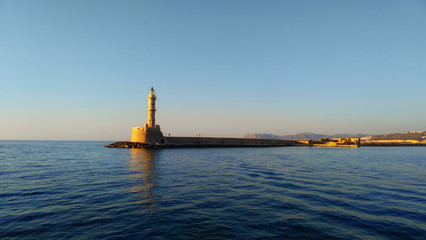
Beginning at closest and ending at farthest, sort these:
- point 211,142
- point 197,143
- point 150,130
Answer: point 150,130
point 197,143
point 211,142

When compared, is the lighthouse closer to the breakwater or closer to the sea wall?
the breakwater

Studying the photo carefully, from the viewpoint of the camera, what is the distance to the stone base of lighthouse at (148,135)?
57.6 meters

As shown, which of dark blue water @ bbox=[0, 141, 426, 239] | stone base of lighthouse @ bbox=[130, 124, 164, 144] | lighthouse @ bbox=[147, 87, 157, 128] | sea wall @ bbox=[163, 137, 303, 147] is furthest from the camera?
sea wall @ bbox=[163, 137, 303, 147]

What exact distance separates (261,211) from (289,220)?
1.28 m

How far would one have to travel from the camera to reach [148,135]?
5775 centimetres

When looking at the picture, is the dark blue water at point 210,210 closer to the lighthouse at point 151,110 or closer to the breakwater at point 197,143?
the breakwater at point 197,143

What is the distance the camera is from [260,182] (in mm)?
14812

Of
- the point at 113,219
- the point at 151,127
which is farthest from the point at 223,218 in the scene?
the point at 151,127

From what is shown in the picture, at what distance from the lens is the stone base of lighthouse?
189 ft

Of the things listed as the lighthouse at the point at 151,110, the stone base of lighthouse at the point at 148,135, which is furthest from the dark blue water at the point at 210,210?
the lighthouse at the point at 151,110

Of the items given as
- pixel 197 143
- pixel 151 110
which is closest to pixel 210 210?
pixel 151 110

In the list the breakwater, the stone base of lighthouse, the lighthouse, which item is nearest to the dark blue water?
the stone base of lighthouse

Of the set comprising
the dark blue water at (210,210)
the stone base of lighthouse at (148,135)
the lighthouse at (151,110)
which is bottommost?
the dark blue water at (210,210)

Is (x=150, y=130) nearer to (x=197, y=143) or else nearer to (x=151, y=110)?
(x=151, y=110)
